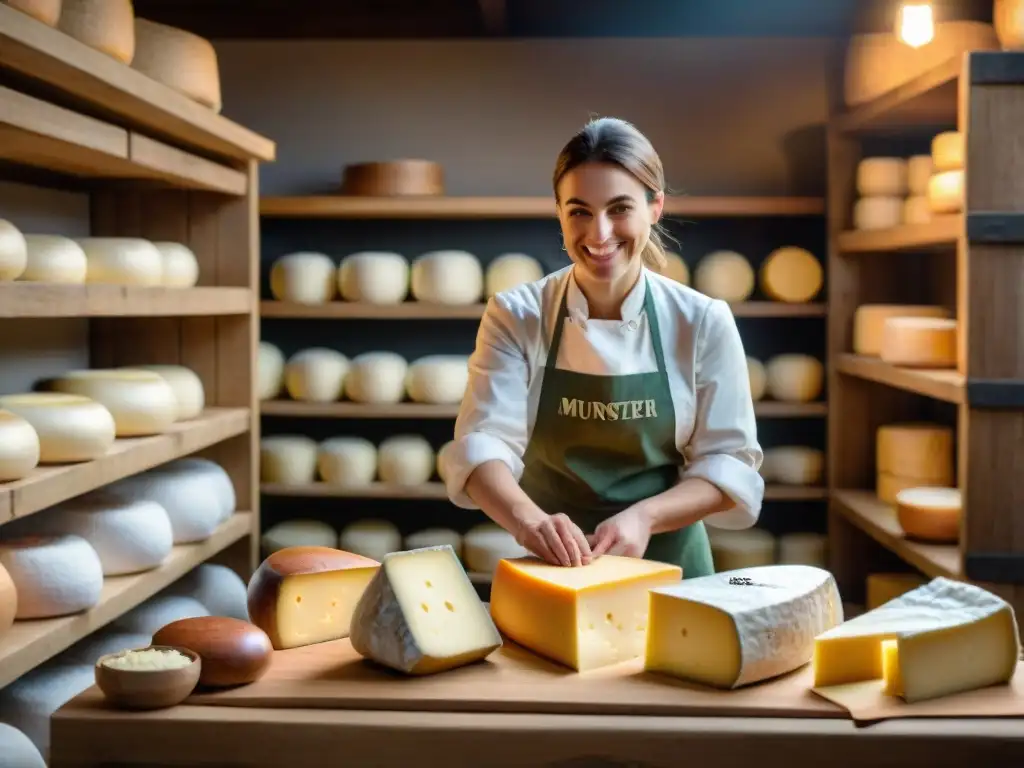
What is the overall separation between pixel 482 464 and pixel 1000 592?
5.01ft

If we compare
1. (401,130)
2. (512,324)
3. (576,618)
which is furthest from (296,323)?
(576,618)

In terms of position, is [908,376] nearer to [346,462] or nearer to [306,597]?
[346,462]

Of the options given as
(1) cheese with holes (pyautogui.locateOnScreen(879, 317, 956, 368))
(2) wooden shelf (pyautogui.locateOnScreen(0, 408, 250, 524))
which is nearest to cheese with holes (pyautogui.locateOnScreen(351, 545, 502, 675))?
(2) wooden shelf (pyautogui.locateOnScreen(0, 408, 250, 524))

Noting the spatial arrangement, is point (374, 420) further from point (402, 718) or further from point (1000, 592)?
point (402, 718)

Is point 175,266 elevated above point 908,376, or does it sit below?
above

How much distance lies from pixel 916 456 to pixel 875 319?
0.50 metres

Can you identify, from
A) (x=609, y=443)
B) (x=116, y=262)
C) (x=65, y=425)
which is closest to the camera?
(x=609, y=443)

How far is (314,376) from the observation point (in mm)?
4254

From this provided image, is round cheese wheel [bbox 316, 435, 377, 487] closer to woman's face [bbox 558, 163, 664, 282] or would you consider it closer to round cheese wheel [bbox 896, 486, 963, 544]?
round cheese wheel [bbox 896, 486, 963, 544]

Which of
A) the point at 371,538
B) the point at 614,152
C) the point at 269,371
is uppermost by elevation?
the point at 614,152

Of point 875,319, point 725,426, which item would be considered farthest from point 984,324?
point 875,319

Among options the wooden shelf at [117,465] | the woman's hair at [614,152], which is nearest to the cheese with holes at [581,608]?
the woman's hair at [614,152]

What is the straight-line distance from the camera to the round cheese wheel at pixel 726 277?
13.9 feet

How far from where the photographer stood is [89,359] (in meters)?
3.86
